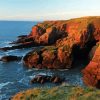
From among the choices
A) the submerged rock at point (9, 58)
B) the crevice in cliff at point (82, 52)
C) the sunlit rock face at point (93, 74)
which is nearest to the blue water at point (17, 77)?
the sunlit rock face at point (93, 74)

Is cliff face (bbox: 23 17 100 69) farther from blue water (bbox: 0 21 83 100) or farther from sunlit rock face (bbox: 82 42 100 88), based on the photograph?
sunlit rock face (bbox: 82 42 100 88)

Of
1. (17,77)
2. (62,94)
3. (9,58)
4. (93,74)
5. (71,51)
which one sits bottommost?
(17,77)

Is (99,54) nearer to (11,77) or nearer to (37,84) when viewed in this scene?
(37,84)

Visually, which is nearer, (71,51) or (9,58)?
(71,51)

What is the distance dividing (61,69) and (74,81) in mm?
9866

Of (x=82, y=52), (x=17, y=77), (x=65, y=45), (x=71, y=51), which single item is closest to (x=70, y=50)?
(x=71, y=51)

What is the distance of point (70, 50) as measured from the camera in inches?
2554

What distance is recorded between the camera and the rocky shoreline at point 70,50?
4947cm

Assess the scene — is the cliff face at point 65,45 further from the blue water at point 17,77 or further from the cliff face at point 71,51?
the blue water at point 17,77

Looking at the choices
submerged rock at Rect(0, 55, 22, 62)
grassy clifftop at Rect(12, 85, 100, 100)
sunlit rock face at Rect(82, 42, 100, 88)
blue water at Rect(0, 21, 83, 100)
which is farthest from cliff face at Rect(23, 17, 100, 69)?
grassy clifftop at Rect(12, 85, 100, 100)

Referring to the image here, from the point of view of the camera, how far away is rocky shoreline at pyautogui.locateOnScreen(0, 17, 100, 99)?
49469 millimetres

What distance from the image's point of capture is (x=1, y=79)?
54.5m

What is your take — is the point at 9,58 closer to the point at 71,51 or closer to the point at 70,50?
the point at 70,50

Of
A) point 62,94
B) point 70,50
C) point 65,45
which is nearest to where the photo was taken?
point 62,94
